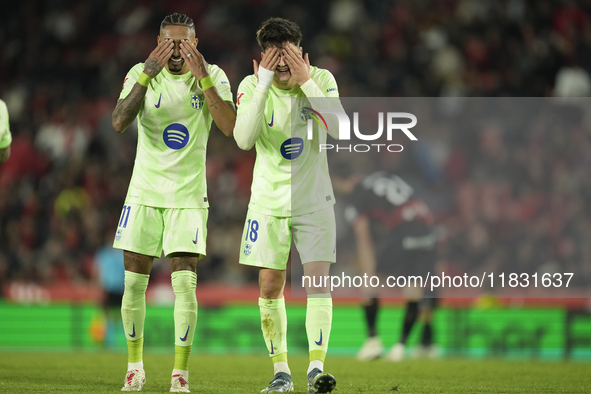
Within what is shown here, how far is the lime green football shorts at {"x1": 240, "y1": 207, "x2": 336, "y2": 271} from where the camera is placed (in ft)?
16.8

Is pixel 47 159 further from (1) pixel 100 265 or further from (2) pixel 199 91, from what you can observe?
(2) pixel 199 91

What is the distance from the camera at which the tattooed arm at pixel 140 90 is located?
17.3 ft

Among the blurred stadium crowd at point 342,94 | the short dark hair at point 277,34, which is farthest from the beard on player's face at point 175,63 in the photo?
the blurred stadium crowd at point 342,94

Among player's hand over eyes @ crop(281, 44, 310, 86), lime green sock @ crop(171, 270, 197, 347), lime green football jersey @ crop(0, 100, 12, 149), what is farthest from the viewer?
lime green football jersey @ crop(0, 100, 12, 149)

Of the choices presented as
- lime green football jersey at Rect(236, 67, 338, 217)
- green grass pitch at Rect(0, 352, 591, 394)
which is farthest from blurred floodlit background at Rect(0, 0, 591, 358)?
lime green football jersey at Rect(236, 67, 338, 217)

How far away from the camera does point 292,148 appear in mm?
5281

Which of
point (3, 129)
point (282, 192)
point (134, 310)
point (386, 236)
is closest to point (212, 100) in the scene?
point (282, 192)

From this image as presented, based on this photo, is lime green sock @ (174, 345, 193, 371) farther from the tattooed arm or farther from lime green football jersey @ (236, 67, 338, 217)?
the tattooed arm

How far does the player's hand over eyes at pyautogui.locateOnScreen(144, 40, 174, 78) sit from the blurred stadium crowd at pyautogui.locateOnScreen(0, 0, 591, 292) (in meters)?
4.98

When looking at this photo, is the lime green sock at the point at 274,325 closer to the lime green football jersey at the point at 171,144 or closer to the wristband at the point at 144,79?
the lime green football jersey at the point at 171,144

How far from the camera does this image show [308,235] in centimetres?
514

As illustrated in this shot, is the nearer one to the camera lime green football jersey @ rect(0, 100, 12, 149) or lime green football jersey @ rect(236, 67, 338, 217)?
lime green football jersey @ rect(236, 67, 338, 217)

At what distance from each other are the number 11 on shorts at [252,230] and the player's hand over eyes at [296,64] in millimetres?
950

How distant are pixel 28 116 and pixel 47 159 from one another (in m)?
1.28
